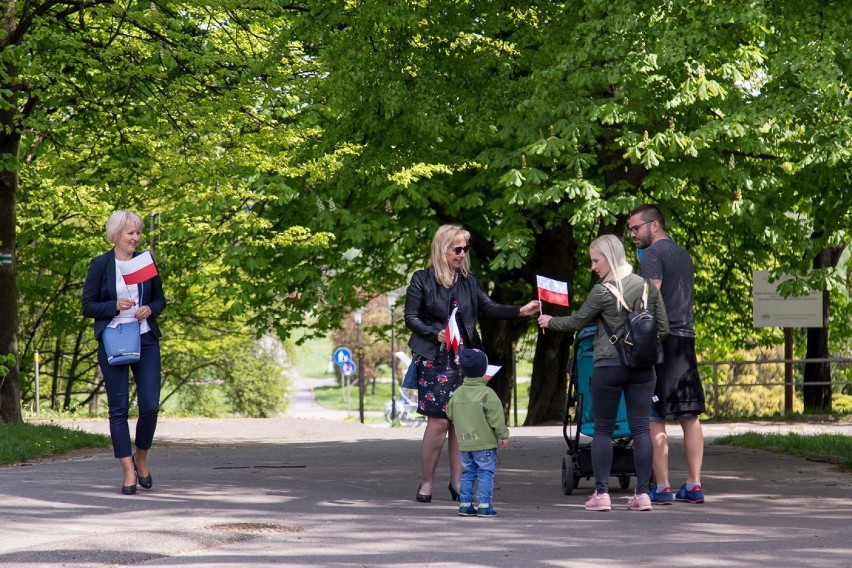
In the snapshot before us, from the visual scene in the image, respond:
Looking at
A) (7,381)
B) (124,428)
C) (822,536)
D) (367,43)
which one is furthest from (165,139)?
(822,536)

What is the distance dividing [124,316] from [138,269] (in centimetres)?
36

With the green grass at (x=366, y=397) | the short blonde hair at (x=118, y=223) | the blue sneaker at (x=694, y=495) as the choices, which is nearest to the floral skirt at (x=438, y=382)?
the blue sneaker at (x=694, y=495)

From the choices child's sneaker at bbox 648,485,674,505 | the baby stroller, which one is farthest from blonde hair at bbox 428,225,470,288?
child's sneaker at bbox 648,485,674,505

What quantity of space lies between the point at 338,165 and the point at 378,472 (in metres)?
7.45

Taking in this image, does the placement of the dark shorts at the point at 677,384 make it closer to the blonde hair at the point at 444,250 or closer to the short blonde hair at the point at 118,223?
the blonde hair at the point at 444,250

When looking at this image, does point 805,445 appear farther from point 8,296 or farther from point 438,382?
point 8,296

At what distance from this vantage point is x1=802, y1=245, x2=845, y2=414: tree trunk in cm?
2745

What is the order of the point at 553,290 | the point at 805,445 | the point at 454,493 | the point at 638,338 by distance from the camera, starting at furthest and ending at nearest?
the point at 805,445 < the point at 454,493 < the point at 553,290 < the point at 638,338

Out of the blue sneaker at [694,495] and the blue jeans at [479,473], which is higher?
the blue jeans at [479,473]

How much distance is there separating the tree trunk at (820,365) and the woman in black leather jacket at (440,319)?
18928 millimetres

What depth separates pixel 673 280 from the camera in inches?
356

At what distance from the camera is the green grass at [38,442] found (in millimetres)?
12972

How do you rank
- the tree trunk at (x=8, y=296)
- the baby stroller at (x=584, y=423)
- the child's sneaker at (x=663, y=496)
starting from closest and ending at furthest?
the child's sneaker at (x=663, y=496)
the baby stroller at (x=584, y=423)
the tree trunk at (x=8, y=296)

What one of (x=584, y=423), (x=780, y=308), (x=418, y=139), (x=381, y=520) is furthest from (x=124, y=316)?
(x=780, y=308)
